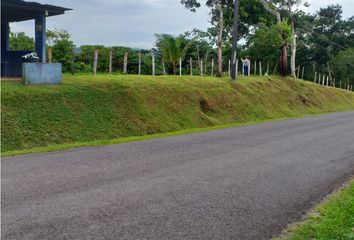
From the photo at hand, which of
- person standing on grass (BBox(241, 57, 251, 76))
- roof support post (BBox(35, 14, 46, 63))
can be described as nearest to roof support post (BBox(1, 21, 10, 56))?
roof support post (BBox(35, 14, 46, 63))

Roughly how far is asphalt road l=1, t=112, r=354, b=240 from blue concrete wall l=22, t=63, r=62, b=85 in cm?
449

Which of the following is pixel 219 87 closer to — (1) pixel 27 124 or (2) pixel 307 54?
(1) pixel 27 124

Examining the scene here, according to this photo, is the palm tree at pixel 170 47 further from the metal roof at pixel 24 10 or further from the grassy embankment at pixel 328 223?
the grassy embankment at pixel 328 223

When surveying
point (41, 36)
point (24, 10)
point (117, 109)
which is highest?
point (24, 10)

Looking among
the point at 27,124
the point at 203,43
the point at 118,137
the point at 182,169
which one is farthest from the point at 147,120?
the point at 203,43

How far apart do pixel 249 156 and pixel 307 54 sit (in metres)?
51.7

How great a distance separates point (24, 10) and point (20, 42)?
1455 centimetres

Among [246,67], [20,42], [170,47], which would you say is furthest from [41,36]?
[246,67]

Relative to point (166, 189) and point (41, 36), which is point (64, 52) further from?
point (166, 189)

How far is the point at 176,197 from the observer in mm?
6250

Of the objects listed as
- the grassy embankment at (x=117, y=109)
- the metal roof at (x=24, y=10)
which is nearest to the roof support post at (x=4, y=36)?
the metal roof at (x=24, y=10)

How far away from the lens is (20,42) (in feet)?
97.5

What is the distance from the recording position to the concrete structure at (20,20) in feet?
50.0

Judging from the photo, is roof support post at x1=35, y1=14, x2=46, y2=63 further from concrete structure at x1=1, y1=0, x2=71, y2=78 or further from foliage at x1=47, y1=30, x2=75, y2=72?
foliage at x1=47, y1=30, x2=75, y2=72
